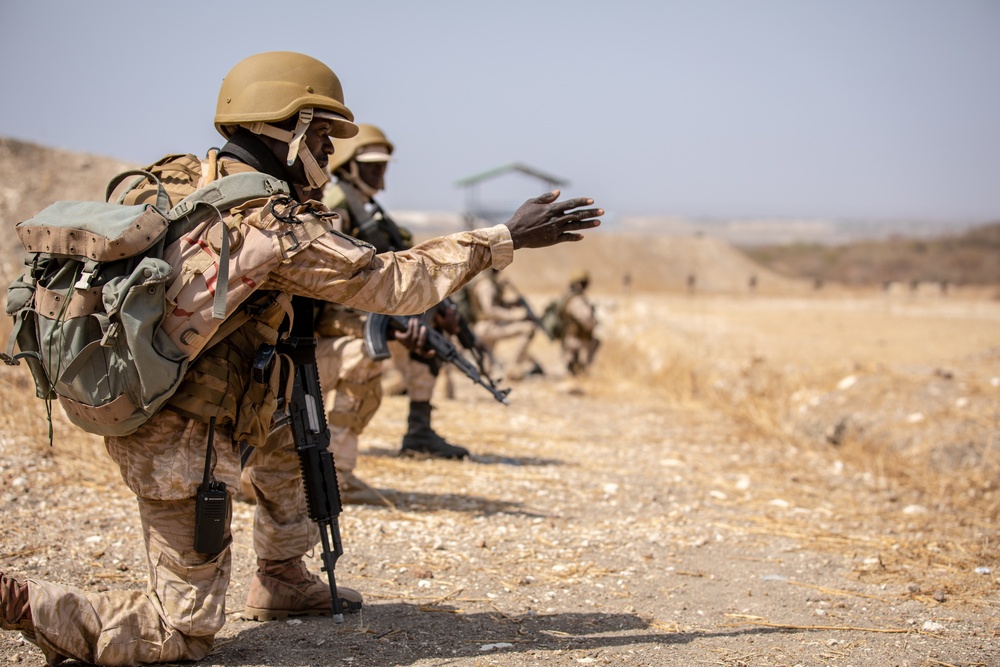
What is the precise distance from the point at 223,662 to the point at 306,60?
77.6 inches

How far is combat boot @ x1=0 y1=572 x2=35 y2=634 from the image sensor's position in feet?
8.92

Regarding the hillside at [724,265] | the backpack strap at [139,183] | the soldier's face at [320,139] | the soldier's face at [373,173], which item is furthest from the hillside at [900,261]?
the backpack strap at [139,183]

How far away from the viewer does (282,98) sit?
3.09 m

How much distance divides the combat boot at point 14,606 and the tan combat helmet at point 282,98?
4.88ft

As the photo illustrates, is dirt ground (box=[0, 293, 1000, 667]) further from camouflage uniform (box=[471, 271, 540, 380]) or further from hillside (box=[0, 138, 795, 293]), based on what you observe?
hillside (box=[0, 138, 795, 293])

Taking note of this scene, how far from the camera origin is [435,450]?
22.8ft

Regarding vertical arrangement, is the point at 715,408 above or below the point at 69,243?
below

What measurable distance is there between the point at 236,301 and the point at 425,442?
14.0ft

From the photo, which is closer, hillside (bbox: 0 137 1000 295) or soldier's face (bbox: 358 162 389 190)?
soldier's face (bbox: 358 162 389 190)

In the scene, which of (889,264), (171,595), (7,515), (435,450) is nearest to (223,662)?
(171,595)

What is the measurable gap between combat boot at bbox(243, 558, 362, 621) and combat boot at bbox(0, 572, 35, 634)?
3.14 ft

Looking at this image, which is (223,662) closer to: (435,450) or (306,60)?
(306,60)

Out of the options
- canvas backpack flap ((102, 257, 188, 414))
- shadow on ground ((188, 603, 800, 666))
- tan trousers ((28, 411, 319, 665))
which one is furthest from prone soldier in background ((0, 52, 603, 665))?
shadow on ground ((188, 603, 800, 666))

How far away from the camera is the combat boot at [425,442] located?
6953mm
